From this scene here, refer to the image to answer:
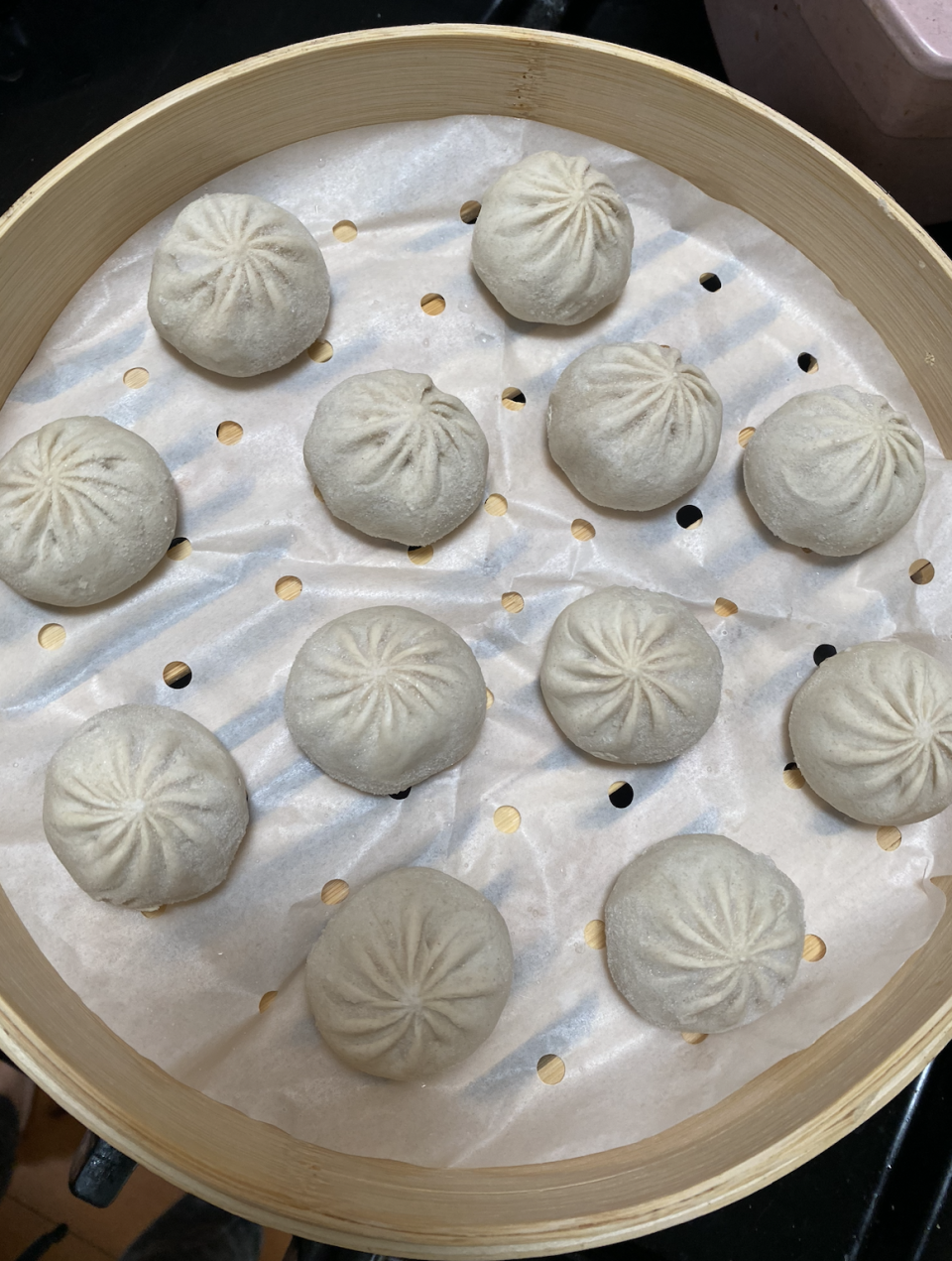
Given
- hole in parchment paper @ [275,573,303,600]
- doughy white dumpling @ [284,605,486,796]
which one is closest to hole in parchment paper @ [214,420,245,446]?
hole in parchment paper @ [275,573,303,600]

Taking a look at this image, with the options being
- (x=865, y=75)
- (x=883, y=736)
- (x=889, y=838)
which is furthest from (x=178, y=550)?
(x=865, y=75)

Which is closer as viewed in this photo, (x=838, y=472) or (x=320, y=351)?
(x=838, y=472)

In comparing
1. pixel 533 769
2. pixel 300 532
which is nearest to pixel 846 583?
pixel 533 769

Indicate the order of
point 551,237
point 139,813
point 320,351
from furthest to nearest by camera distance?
point 320,351
point 551,237
point 139,813

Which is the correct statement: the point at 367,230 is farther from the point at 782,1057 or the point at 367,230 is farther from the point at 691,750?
the point at 782,1057

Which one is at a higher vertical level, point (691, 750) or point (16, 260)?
point (16, 260)

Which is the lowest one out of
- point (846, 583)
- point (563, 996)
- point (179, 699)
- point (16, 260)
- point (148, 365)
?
point (563, 996)

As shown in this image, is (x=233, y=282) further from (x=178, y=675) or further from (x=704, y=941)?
(x=704, y=941)
